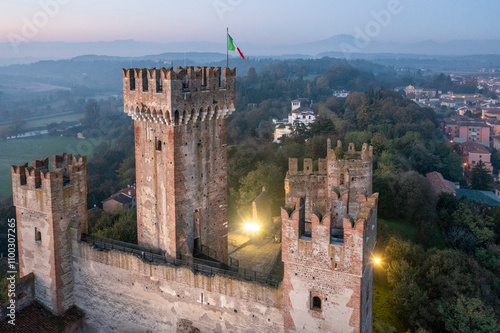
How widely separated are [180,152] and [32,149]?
61.4m

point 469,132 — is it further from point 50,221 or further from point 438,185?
point 50,221

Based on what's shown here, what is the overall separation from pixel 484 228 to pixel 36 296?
3521cm

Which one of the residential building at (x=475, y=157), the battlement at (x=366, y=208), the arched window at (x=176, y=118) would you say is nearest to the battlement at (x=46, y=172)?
the arched window at (x=176, y=118)

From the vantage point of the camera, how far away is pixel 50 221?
1911 cm

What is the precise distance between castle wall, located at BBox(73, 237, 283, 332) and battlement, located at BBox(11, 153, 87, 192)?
2.80 meters

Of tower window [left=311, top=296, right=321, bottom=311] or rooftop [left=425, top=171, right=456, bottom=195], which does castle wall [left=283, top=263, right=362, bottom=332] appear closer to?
tower window [left=311, top=296, right=321, bottom=311]

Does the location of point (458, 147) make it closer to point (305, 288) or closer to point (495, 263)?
point (495, 263)

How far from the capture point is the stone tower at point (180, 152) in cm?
1788

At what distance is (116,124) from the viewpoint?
3509 inches

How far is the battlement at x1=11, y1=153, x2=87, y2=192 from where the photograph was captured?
746 inches

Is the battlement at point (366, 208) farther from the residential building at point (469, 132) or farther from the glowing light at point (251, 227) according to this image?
the residential building at point (469, 132)

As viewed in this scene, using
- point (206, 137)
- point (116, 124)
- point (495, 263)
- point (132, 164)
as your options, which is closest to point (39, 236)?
point (206, 137)

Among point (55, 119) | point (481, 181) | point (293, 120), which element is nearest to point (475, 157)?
point (481, 181)

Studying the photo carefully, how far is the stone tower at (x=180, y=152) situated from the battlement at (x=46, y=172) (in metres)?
2.97
